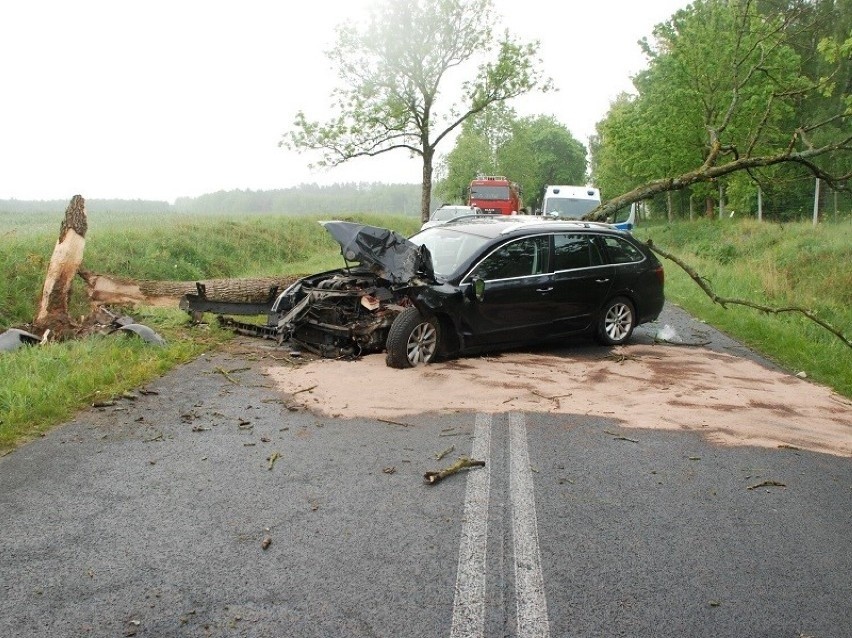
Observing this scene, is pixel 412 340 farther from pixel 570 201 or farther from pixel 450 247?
pixel 570 201

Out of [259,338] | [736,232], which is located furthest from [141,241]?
[736,232]

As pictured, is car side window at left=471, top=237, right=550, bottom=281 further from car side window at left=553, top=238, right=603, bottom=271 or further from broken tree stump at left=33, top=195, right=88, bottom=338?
broken tree stump at left=33, top=195, right=88, bottom=338

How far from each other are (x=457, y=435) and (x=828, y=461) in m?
2.77

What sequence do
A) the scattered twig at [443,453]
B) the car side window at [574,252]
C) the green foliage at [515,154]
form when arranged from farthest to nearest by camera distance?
the green foliage at [515,154], the car side window at [574,252], the scattered twig at [443,453]

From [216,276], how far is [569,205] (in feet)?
46.9

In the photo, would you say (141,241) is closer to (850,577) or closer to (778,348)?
(778,348)

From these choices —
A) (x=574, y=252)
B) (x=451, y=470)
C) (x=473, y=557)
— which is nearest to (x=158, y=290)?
(x=574, y=252)

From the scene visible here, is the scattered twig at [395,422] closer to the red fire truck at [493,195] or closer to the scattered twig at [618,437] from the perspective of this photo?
the scattered twig at [618,437]

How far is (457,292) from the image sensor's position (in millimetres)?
8555

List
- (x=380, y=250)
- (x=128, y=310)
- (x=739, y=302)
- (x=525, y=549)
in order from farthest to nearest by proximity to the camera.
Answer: (x=128, y=310) < (x=739, y=302) < (x=380, y=250) < (x=525, y=549)

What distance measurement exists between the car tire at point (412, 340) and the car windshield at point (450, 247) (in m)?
0.72

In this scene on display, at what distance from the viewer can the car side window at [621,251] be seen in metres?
10.2

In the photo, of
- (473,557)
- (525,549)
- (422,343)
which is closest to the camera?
(473,557)

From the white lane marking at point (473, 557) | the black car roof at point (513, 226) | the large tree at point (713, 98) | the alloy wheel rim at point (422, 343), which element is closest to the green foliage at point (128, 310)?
the alloy wheel rim at point (422, 343)
